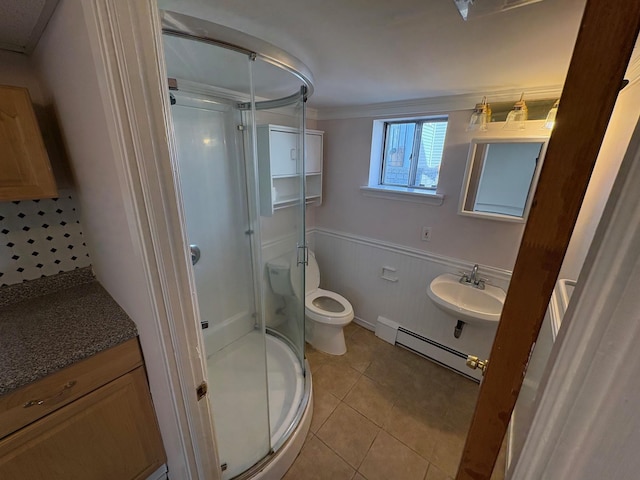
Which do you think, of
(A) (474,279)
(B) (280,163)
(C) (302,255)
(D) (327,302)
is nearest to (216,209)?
(B) (280,163)

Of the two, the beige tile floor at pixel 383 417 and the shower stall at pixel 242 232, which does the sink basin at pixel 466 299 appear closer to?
the beige tile floor at pixel 383 417

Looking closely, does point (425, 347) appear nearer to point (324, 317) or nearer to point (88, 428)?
point (324, 317)

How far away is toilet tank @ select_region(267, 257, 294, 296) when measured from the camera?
7.16 ft

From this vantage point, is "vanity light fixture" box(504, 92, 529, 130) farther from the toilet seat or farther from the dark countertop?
the dark countertop

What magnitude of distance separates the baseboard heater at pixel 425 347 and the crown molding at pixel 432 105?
1793 millimetres

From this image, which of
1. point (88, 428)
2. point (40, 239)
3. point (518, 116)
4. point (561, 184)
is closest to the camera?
point (561, 184)

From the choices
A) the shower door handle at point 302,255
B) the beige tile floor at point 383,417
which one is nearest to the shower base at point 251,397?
the beige tile floor at point 383,417

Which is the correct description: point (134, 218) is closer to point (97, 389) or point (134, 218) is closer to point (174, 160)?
point (174, 160)

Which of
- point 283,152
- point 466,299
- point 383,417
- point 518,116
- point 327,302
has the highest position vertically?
point 518,116

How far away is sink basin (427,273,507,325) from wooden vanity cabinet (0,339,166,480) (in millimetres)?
1701

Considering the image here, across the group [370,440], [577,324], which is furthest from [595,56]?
[370,440]

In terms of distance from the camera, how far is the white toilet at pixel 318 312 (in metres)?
2.07

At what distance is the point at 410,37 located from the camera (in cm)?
93

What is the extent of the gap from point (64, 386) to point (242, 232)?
133 cm
